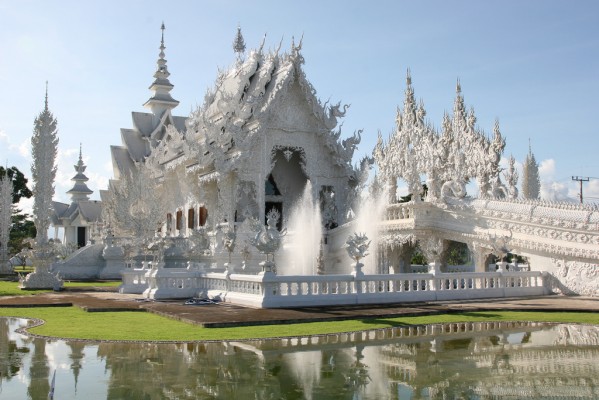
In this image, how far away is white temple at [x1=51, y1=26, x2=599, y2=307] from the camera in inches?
621

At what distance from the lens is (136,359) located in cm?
756

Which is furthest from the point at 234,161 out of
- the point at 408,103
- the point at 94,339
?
the point at 408,103

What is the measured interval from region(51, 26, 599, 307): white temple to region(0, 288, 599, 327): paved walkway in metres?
0.80

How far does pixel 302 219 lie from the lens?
91.5 ft

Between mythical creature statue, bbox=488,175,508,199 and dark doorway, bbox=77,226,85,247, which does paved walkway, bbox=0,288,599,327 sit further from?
dark doorway, bbox=77,226,85,247

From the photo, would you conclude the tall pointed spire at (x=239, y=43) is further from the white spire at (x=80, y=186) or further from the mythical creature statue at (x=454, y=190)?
the white spire at (x=80, y=186)

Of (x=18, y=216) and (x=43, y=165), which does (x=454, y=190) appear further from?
(x=18, y=216)

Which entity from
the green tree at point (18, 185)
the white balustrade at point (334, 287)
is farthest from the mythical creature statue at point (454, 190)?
the green tree at point (18, 185)

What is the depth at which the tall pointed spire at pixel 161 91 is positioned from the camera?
152 ft

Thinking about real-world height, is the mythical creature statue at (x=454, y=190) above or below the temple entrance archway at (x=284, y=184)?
below

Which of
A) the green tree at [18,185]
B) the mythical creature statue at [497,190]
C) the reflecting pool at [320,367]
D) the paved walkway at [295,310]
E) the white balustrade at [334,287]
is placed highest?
the green tree at [18,185]

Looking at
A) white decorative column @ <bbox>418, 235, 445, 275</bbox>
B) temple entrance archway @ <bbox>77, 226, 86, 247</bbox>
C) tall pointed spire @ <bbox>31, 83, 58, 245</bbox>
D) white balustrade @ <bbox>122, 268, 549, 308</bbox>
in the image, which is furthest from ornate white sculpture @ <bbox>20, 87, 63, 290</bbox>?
temple entrance archway @ <bbox>77, 226, 86, 247</bbox>

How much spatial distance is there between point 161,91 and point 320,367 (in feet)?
140

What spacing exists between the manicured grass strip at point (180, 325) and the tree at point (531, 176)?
96.5 feet
